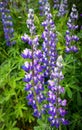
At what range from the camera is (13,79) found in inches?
126

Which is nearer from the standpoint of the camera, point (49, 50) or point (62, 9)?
point (49, 50)

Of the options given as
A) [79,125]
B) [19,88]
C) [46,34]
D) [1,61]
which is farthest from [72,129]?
[1,61]

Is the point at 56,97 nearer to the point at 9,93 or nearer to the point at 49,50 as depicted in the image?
the point at 49,50

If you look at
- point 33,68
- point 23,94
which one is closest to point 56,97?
point 33,68

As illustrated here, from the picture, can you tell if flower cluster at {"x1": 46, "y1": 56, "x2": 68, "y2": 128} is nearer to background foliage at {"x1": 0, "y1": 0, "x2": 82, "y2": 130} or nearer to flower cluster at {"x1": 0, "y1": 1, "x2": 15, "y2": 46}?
background foliage at {"x1": 0, "y1": 0, "x2": 82, "y2": 130}

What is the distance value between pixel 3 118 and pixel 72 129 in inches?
27.8

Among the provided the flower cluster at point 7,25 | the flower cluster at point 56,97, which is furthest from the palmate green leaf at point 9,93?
the flower cluster at point 7,25

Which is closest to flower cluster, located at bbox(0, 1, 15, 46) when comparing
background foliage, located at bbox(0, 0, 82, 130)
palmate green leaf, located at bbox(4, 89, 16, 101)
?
background foliage, located at bbox(0, 0, 82, 130)

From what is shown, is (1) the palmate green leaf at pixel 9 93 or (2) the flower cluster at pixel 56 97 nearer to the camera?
(2) the flower cluster at pixel 56 97

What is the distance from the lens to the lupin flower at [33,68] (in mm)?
2467

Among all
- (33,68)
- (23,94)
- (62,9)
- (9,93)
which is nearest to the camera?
(33,68)

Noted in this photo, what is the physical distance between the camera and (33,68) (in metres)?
2.53

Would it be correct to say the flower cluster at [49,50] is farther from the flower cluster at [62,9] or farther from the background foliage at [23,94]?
the flower cluster at [62,9]

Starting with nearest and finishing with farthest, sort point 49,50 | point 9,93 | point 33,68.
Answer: point 33,68, point 49,50, point 9,93
